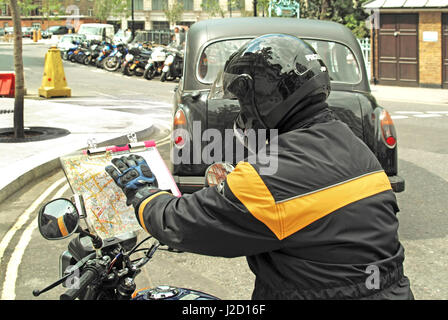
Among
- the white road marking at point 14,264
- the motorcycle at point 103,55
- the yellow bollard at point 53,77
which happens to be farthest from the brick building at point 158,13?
the white road marking at point 14,264

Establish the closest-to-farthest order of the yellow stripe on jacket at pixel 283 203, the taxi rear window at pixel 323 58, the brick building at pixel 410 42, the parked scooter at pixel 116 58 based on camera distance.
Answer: the yellow stripe on jacket at pixel 283 203
the taxi rear window at pixel 323 58
the brick building at pixel 410 42
the parked scooter at pixel 116 58

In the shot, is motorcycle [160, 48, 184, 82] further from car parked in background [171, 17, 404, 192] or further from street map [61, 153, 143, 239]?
street map [61, 153, 143, 239]

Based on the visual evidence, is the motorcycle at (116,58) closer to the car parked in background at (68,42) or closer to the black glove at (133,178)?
the car parked in background at (68,42)

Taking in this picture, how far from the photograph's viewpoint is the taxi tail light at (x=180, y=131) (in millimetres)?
6070

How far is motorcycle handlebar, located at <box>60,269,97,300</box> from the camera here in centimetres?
208

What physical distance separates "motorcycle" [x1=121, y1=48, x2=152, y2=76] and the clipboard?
23.3 metres

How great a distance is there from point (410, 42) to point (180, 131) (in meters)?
17.9

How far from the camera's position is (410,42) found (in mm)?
22000

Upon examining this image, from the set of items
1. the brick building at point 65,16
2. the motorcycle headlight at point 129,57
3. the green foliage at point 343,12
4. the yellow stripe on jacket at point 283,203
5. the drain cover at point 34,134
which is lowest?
the drain cover at point 34,134

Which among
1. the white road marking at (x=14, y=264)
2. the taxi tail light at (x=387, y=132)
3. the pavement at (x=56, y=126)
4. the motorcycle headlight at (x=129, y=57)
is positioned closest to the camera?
the white road marking at (x=14, y=264)

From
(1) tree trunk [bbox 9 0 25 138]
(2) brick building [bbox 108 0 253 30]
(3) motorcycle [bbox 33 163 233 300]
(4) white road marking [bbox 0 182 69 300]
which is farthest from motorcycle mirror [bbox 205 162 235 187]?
(2) brick building [bbox 108 0 253 30]

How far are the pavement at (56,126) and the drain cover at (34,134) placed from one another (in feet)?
0.52

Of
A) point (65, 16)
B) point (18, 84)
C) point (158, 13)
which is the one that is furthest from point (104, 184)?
point (65, 16)

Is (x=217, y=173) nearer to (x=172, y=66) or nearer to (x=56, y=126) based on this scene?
(x=56, y=126)
